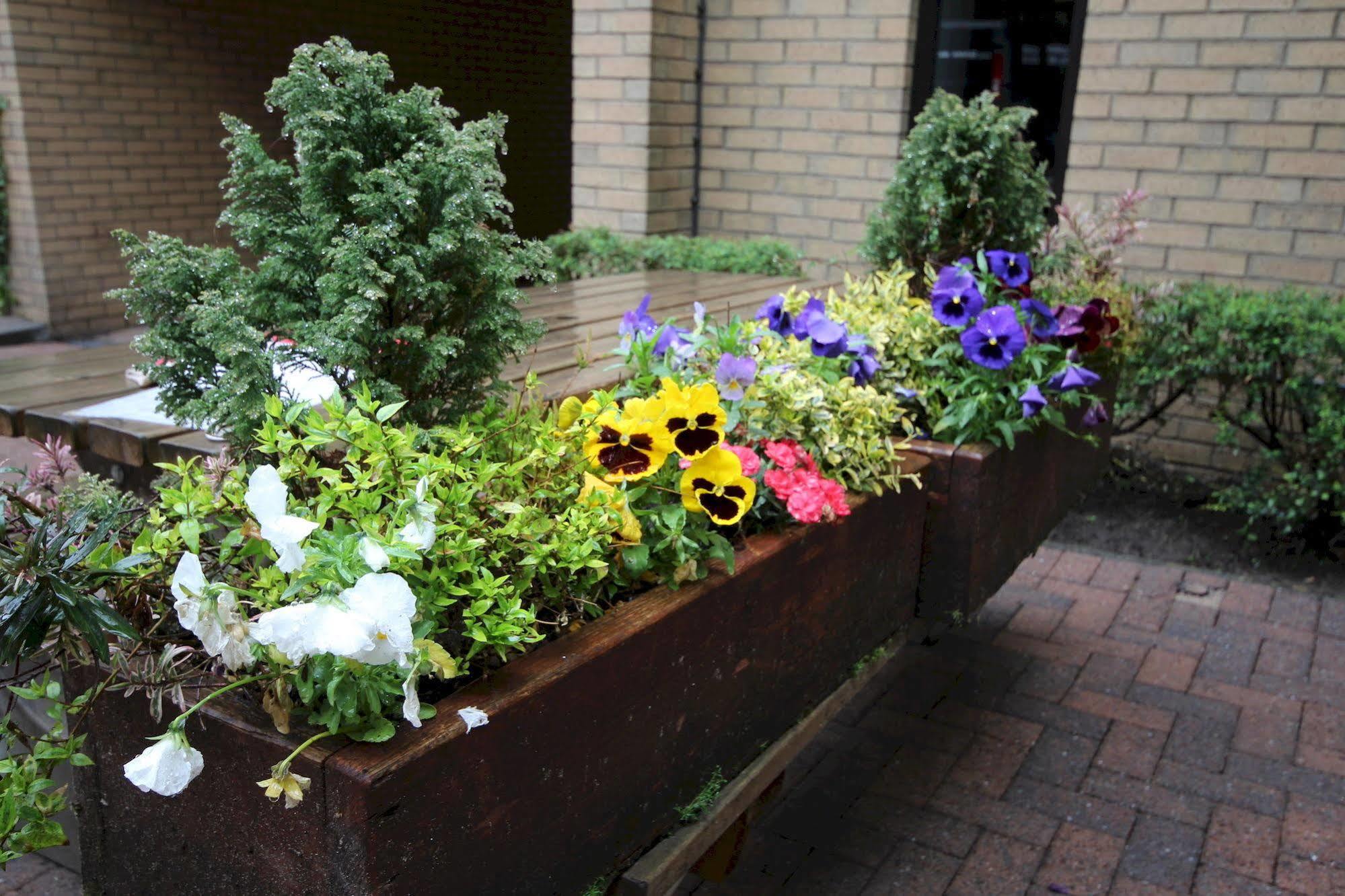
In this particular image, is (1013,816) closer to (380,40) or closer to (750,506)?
(750,506)

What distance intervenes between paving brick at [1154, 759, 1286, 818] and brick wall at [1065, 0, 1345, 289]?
273 cm

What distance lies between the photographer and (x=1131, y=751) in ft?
10.7

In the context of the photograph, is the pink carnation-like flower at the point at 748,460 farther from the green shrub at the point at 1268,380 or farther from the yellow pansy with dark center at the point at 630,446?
the green shrub at the point at 1268,380

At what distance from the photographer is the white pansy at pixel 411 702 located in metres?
1.24

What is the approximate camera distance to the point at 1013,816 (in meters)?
2.93

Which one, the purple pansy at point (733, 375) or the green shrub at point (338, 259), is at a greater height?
the green shrub at point (338, 259)

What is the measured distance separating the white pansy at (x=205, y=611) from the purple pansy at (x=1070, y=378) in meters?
2.13

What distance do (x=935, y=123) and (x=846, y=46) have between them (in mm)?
2706

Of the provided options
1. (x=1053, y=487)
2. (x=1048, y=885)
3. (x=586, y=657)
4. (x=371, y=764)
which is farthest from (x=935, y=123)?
(x=371, y=764)

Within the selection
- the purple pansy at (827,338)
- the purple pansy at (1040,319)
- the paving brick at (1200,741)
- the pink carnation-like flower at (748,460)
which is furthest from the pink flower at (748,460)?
the paving brick at (1200,741)

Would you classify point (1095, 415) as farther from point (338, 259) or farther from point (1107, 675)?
point (338, 259)

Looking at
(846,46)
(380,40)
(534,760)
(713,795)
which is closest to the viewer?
(534,760)

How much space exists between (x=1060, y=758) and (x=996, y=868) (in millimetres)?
616

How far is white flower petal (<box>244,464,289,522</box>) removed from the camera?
4.11 feet
